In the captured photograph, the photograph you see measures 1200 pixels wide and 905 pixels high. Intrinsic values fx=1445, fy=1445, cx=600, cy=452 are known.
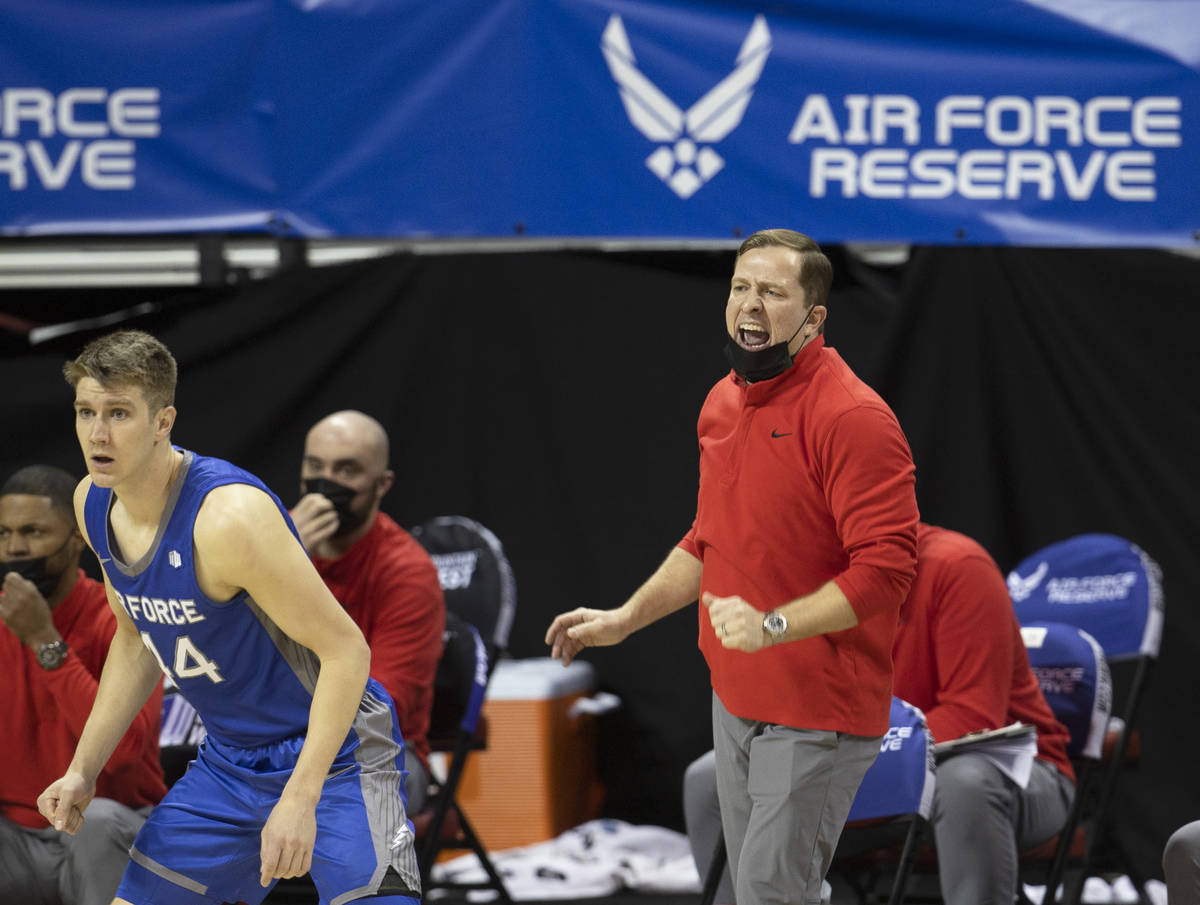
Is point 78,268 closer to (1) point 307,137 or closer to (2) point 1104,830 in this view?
(1) point 307,137

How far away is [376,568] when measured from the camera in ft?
13.1

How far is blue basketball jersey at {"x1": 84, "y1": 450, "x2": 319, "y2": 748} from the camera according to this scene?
2496mm

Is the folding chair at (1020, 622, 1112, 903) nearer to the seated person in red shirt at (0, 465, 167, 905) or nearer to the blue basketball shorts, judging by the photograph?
the blue basketball shorts

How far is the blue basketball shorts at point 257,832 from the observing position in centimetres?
251

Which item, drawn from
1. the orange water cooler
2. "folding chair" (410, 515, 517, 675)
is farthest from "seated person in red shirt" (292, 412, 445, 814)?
the orange water cooler

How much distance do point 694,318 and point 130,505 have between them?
9.16 ft

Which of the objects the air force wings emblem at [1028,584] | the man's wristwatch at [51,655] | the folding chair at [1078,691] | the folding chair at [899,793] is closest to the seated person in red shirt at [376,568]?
the man's wristwatch at [51,655]

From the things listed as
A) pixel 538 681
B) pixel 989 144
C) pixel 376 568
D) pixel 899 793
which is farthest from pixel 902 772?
pixel 989 144

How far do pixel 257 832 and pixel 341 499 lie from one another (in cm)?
157

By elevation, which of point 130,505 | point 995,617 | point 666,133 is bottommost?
point 995,617

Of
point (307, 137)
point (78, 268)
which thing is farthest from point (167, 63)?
point (78, 268)

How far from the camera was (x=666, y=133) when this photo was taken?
4367mm

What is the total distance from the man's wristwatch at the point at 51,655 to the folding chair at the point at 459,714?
1.15 m

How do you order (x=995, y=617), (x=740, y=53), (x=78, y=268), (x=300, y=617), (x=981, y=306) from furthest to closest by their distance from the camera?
1. (x=78, y=268)
2. (x=981, y=306)
3. (x=740, y=53)
4. (x=995, y=617)
5. (x=300, y=617)
